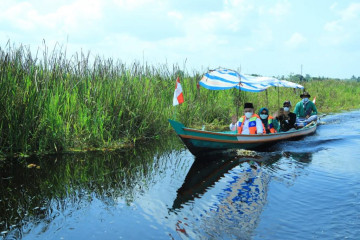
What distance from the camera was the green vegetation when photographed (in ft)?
26.8

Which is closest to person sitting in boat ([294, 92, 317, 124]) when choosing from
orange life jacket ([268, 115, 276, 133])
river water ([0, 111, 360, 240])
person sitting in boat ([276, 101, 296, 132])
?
person sitting in boat ([276, 101, 296, 132])

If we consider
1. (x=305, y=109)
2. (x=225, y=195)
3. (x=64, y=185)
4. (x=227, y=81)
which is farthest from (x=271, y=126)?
(x=64, y=185)

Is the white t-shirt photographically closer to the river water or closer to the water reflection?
the river water

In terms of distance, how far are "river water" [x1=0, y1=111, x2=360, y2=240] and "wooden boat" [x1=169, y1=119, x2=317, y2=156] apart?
287 mm

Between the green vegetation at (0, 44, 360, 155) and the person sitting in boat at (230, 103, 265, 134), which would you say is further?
the person sitting in boat at (230, 103, 265, 134)

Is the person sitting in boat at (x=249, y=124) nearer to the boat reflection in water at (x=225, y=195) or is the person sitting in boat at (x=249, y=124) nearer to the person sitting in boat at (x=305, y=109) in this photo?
the boat reflection in water at (x=225, y=195)

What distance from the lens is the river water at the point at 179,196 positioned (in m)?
4.91

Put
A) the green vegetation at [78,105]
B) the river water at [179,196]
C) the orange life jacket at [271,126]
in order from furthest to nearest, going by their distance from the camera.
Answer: the orange life jacket at [271,126], the green vegetation at [78,105], the river water at [179,196]

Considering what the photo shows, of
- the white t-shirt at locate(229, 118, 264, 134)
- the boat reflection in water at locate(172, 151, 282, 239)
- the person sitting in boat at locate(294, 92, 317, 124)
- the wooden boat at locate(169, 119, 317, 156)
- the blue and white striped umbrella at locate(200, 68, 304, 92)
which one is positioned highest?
the blue and white striped umbrella at locate(200, 68, 304, 92)

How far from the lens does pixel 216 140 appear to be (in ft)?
30.0

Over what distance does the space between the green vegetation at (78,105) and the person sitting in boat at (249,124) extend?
2721 millimetres

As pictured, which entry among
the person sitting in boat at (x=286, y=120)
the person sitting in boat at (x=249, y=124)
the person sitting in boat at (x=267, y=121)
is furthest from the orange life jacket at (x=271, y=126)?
the person sitting in boat at (x=286, y=120)

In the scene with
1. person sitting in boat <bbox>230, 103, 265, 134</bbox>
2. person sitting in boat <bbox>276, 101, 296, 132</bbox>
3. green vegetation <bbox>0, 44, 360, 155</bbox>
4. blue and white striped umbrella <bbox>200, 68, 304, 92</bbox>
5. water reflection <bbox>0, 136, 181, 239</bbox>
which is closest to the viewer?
water reflection <bbox>0, 136, 181, 239</bbox>

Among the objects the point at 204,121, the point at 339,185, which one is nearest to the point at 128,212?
the point at 339,185
